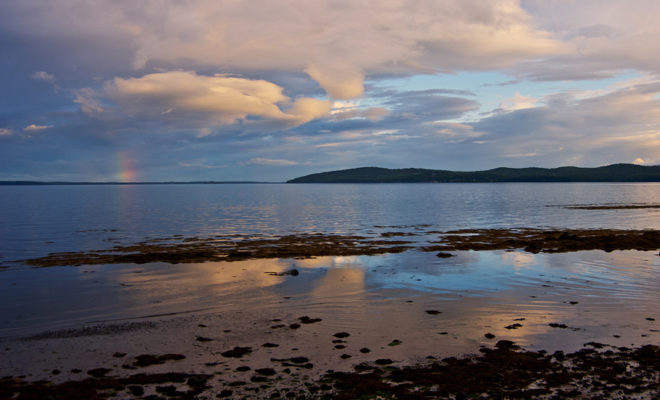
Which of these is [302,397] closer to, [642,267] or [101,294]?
[101,294]

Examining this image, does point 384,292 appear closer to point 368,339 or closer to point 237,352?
point 368,339

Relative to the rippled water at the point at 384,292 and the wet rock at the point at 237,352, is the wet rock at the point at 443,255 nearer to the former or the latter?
the rippled water at the point at 384,292

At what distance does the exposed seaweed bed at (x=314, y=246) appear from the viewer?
28.9 meters

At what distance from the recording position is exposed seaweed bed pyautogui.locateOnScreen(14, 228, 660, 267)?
28.9 metres

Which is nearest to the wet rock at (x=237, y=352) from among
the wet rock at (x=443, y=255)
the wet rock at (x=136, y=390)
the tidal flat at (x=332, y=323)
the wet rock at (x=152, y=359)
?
the tidal flat at (x=332, y=323)

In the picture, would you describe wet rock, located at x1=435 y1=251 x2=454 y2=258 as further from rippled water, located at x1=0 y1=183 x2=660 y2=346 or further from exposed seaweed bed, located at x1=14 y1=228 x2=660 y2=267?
exposed seaweed bed, located at x1=14 y1=228 x2=660 y2=267

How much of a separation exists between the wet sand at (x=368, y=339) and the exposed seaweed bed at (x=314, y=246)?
514 cm

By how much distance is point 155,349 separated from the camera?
12461mm

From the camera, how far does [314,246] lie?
111 feet

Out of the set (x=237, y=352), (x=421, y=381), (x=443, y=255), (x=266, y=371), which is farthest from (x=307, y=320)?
(x=443, y=255)

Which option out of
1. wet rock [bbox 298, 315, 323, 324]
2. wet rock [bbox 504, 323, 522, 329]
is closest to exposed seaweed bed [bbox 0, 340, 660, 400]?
wet rock [bbox 504, 323, 522, 329]

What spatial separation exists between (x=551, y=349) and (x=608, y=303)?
6765 mm

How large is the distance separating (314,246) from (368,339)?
20836mm

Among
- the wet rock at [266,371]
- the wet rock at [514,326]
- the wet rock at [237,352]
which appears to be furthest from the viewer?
the wet rock at [514,326]
